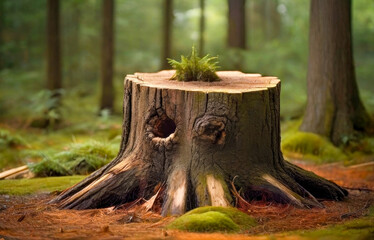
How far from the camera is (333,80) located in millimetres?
11336

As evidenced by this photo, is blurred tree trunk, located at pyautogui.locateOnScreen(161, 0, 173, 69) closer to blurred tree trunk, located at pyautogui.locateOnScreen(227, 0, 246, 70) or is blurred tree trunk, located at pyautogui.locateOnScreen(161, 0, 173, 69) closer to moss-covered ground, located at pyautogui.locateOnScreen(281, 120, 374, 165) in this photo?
blurred tree trunk, located at pyautogui.locateOnScreen(227, 0, 246, 70)

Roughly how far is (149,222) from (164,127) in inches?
56.8

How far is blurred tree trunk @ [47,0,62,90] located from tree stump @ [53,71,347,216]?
997cm

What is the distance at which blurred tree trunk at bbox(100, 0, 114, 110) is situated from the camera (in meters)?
17.6

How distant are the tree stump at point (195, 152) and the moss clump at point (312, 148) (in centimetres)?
425

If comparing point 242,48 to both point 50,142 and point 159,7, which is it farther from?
point 159,7

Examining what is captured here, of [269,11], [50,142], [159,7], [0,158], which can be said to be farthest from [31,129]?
[269,11]

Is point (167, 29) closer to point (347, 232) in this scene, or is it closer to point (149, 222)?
point (149, 222)

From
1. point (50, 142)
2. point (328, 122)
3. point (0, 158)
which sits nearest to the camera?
point (0, 158)

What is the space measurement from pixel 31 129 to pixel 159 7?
53.9 feet

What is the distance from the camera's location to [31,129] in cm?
1520

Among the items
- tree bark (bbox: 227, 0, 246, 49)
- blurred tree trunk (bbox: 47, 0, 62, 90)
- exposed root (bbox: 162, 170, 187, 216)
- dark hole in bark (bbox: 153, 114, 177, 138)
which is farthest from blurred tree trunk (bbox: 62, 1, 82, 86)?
exposed root (bbox: 162, 170, 187, 216)

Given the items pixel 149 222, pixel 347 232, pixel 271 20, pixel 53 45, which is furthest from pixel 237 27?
pixel 271 20

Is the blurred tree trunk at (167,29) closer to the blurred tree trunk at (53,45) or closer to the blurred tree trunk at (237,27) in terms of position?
the blurred tree trunk at (237,27)
